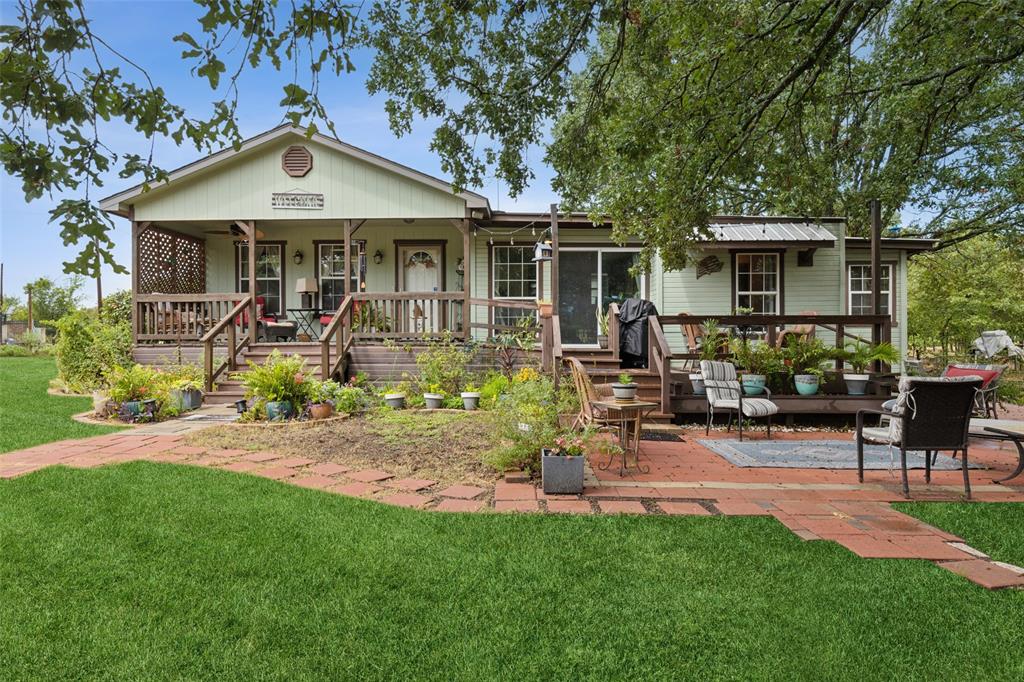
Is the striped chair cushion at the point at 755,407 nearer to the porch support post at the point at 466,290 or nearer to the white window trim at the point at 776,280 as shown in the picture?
the porch support post at the point at 466,290

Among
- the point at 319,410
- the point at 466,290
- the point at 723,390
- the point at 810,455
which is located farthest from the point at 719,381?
the point at 319,410

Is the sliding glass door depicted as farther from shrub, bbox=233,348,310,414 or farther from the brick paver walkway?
the brick paver walkway

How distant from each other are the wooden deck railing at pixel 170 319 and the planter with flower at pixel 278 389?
4.03 metres

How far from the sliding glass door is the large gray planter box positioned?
8322mm

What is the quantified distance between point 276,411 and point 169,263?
7.15m

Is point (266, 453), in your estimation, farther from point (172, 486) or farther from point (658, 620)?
point (658, 620)

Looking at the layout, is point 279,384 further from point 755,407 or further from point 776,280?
point 776,280

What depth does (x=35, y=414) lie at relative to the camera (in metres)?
8.16

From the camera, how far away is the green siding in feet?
38.6

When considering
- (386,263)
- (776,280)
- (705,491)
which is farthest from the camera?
(386,263)

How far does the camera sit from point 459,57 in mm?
5051

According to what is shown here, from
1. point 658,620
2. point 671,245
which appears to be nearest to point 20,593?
point 658,620

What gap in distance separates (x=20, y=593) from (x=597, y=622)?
8.84ft

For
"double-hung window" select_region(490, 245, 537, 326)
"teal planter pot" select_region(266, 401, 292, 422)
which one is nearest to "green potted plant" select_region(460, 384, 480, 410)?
"teal planter pot" select_region(266, 401, 292, 422)
